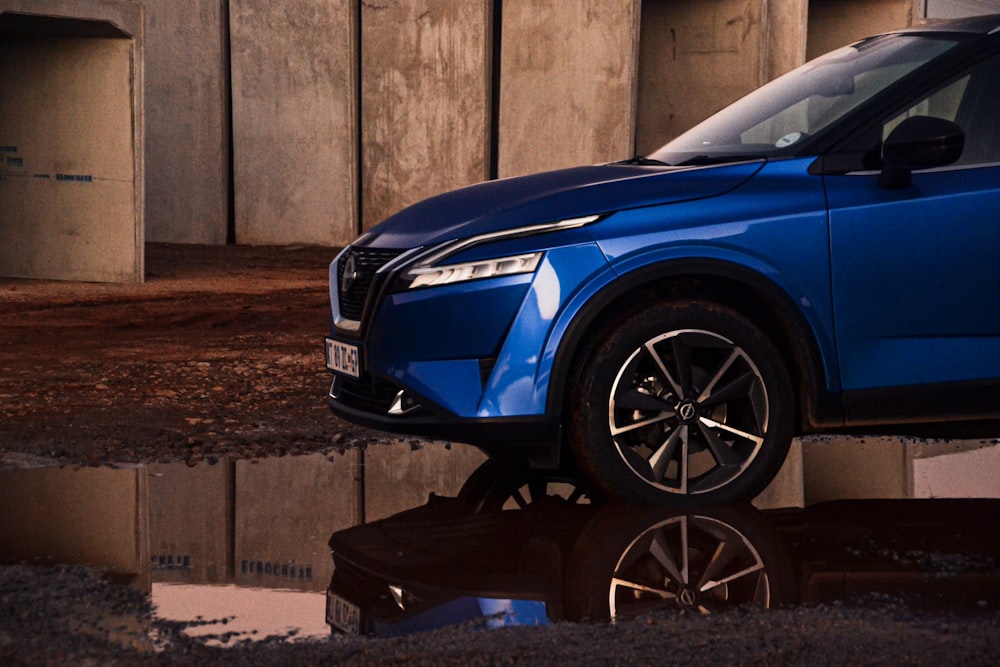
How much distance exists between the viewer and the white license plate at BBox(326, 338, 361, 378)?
5.57m

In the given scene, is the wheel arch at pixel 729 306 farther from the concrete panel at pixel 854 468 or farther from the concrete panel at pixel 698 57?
the concrete panel at pixel 698 57

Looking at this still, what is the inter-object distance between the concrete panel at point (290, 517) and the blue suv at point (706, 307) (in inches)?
16.0

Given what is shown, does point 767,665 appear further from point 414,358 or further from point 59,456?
point 59,456

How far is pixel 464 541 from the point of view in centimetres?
512

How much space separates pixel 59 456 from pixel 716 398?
9.25 ft

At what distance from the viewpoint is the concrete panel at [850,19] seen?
2188cm

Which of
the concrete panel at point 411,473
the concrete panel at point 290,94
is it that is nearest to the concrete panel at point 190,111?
the concrete panel at point 290,94

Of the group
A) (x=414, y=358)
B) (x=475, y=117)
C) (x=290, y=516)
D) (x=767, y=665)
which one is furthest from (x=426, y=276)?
(x=475, y=117)

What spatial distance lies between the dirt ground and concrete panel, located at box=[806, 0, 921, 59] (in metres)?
10.7

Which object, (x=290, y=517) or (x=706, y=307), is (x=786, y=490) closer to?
(x=706, y=307)

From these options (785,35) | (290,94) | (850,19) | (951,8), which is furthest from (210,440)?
(951,8)

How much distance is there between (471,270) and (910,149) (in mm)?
1657

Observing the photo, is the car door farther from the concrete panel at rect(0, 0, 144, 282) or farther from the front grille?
the concrete panel at rect(0, 0, 144, 282)

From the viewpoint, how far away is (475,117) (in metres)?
18.4
